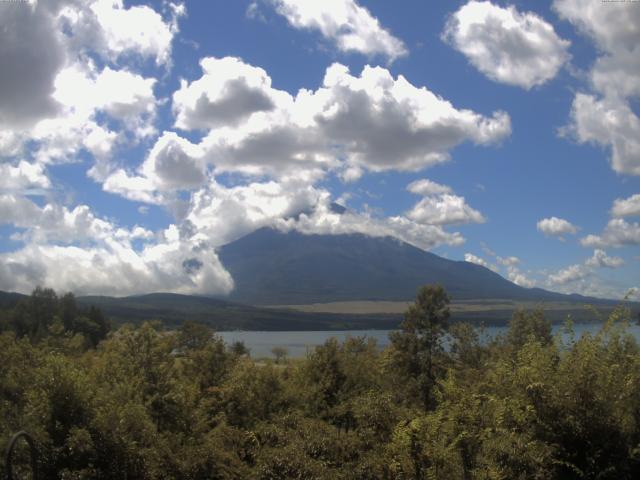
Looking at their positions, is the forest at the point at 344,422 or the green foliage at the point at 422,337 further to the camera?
the green foliage at the point at 422,337

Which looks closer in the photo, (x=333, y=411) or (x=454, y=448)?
(x=454, y=448)

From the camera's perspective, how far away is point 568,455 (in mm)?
12219

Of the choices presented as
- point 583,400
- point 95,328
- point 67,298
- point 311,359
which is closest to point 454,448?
point 583,400

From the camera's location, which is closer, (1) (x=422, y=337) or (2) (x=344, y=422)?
(2) (x=344, y=422)

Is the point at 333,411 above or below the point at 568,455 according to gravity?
below

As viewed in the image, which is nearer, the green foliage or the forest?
the forest

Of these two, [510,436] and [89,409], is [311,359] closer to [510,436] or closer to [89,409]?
[89,409]

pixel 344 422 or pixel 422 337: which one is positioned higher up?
pixel 422 337

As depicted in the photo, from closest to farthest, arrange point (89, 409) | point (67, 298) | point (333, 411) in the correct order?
1. point (89, 409)
2. point (333, 411)
3. point (67, 298)

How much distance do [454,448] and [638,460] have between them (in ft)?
12.2

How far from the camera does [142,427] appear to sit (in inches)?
725

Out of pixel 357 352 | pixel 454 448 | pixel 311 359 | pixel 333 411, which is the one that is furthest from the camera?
pixel 357 352

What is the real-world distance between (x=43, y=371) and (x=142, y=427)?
346cm

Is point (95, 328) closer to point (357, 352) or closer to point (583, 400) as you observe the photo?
point (357, 352)
